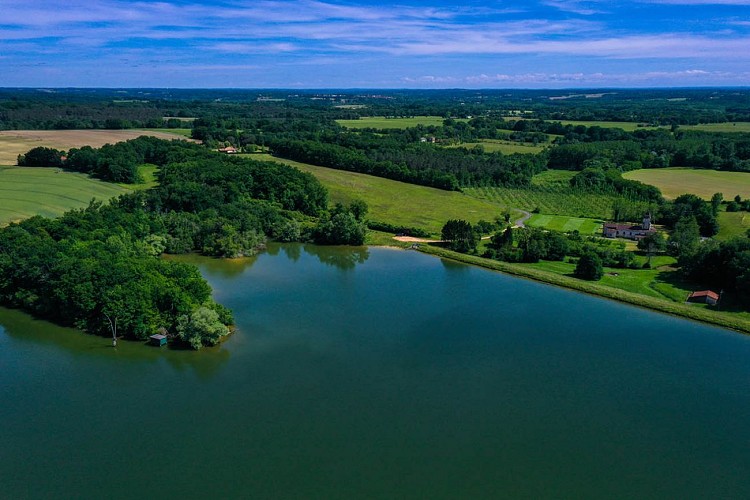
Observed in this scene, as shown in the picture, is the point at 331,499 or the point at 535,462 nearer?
the point at 331,499

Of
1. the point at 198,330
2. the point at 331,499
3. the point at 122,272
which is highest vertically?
the point at 122,272

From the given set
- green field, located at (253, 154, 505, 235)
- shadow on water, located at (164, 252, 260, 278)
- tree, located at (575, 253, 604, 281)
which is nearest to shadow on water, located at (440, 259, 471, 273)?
tree, located at (575, 253, 604, 281)

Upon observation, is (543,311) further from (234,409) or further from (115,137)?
(115,137)

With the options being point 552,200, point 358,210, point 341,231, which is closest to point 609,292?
point 341,231

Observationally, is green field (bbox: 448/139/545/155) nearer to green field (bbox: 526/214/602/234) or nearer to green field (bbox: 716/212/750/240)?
green field (bbox: 526/214/602/234)

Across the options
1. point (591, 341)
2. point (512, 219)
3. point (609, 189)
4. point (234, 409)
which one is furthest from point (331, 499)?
point (609, 189)

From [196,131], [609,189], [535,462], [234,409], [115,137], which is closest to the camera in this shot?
[535,462]
